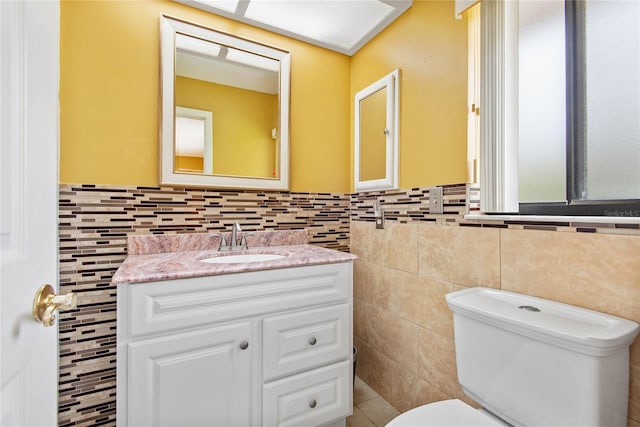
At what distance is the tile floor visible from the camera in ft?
4.71

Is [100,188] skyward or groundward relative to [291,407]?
skyward

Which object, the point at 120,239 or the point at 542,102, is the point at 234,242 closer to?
the point at 120,239

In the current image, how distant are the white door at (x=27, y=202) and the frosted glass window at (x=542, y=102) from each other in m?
1.45

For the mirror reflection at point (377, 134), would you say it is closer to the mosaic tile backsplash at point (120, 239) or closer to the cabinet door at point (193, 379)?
the mosaic tile backsplash at point (120, 239)

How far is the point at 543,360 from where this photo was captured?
75cm

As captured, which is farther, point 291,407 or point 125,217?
point 125,217

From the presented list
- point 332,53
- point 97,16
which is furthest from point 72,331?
point 332,53

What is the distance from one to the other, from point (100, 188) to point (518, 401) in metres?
1.76

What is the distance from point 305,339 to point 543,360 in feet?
2.71

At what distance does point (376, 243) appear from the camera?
5.51ft

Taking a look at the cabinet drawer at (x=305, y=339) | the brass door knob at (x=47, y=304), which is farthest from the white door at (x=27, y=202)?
the cabinet drawer at (x=305, y=339)

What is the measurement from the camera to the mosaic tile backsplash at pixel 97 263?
1228mm

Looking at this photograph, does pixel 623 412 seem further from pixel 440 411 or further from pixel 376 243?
pixel 376 243

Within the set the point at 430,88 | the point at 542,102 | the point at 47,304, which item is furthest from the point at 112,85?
the point at 542,102
